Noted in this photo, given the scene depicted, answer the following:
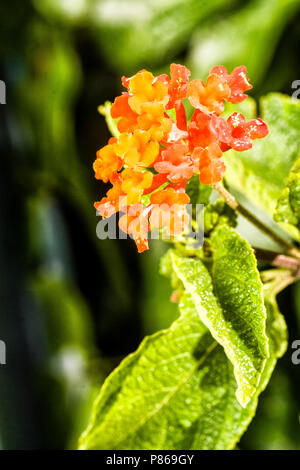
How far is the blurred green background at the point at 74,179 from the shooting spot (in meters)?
0.89

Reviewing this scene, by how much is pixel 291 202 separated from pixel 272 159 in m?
0.14

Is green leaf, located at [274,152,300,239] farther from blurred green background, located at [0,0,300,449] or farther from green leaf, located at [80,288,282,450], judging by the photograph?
blurred green background, located at [0,0,300,449]

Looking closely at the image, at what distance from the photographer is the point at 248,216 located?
1.48 ft

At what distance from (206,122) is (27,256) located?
0.79 m

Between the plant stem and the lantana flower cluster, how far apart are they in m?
0.03

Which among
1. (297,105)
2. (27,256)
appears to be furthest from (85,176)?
(297,105)

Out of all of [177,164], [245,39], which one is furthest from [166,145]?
[245,39]

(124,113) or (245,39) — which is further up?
(245,39)

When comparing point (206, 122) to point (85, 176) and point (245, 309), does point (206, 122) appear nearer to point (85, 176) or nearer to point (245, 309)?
point (245, 309)

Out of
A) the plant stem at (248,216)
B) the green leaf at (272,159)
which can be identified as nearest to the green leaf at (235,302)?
the plant stem at (248,216)

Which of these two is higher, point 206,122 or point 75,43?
point 75,43

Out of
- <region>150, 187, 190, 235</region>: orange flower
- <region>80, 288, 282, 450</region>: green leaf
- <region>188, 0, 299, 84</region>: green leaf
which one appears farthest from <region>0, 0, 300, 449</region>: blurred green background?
<region>150, 187, 190, 235</region>: orange flower

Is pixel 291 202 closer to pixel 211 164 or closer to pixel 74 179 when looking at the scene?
pixel 211 164

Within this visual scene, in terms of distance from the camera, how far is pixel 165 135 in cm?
40
